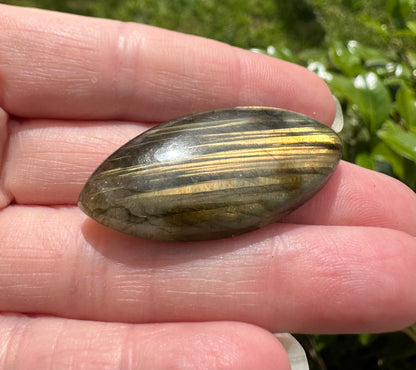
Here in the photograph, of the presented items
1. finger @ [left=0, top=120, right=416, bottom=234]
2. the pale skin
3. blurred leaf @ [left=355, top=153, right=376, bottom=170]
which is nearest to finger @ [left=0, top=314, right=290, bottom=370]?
the pale skin

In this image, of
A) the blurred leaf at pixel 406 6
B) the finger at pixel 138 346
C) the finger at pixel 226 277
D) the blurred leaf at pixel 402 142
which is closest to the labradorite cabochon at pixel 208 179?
the finger at pixel 226 277

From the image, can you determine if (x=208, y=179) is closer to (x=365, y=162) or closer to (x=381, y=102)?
(x=365, y=162)

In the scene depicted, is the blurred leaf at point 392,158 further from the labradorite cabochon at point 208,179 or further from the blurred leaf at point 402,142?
the labradorite cabochon at point 208,179

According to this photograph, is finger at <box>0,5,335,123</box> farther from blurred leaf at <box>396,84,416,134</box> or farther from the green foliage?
blurred leaf at <box>396,84,416,134</box>

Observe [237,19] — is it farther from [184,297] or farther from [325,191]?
[184,297]

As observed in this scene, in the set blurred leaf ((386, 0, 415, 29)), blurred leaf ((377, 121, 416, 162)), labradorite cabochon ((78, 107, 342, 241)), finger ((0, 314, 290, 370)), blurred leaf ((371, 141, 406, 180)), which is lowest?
finger ((0, 314, 290, 370))

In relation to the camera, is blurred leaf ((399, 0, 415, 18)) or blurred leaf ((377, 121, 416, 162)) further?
blurred leaf ((399, 0, 415, 18))

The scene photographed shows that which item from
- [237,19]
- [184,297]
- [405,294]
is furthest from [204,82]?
[237,19]
